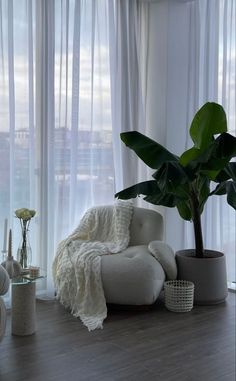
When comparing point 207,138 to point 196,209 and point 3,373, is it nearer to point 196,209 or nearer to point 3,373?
point 196,209

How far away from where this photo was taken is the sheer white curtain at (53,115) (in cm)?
398

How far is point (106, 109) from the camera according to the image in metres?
4.60

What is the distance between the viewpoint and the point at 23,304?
3.35 meters

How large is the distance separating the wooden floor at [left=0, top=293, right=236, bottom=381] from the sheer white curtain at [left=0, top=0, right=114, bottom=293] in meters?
0.91

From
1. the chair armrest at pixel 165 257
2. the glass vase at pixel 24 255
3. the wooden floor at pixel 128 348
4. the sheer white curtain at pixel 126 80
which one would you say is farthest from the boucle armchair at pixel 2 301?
the sheer white curtain at pixel 126 80

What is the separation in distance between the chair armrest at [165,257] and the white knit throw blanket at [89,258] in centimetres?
28

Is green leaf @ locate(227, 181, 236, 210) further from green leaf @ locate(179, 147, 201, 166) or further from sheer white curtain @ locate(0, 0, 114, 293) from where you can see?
sheer white curtain @ locate(0, 0, 114, 293)

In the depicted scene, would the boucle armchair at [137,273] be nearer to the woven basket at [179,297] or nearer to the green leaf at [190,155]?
the woven basket at [179,297]

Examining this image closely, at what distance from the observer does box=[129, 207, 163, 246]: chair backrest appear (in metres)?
4.34

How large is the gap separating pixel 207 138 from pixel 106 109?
3.98 ft

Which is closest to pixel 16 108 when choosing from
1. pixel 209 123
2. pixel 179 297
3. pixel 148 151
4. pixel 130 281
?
pixel 148 151

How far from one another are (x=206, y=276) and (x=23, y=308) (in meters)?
1.60

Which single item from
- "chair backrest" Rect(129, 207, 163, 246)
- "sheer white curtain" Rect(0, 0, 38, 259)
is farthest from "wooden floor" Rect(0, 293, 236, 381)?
"sheer white curtain" Rect(0, 0, 38, 259)

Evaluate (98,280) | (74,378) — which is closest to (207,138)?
(98,280)
